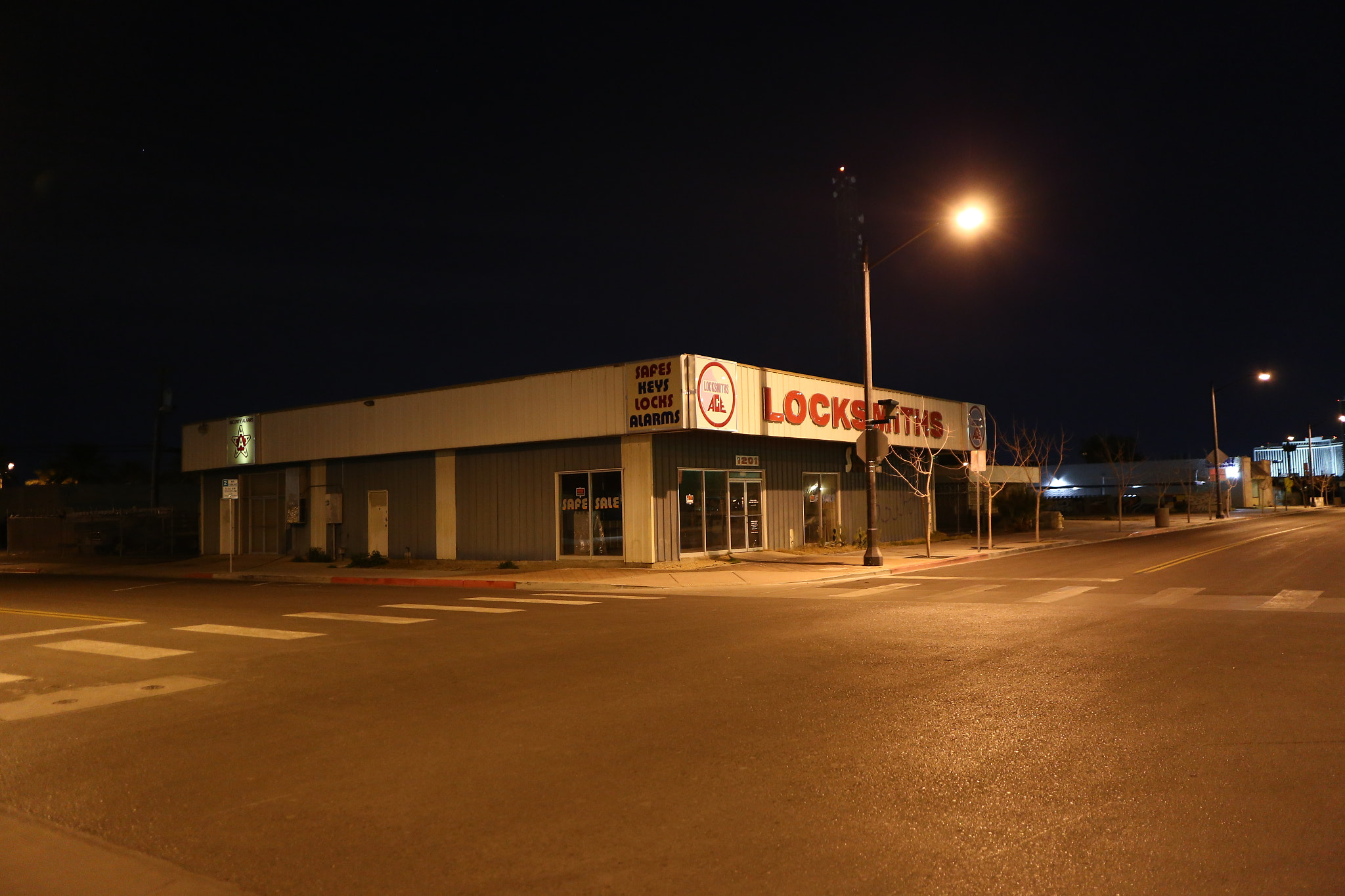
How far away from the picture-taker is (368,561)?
29422mm

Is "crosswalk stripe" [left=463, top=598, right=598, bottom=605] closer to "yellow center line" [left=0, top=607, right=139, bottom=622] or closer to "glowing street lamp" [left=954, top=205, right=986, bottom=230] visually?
"yellow center line" [left=0, top=607, right=139, bottom=622]

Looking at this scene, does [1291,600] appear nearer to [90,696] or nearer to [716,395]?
[716,395]

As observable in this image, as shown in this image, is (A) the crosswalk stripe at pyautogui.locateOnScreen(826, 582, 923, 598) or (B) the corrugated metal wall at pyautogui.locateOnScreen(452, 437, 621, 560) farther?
(B) the corrugated metal wall at pyautogui.locateOnScreen(452, 437, 621, 560)

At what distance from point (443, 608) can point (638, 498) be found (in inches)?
→ 368

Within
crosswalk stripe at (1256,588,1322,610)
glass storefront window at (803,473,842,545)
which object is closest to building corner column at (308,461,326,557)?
glass storefront window at (803,473,842,545)

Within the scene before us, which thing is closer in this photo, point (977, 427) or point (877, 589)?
point (877, 589)

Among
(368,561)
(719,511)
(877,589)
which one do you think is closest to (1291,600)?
(877,589)

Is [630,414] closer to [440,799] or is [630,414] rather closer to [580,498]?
[580,498]

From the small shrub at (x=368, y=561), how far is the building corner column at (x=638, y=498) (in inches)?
329

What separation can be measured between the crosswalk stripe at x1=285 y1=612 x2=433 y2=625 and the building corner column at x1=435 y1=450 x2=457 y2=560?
13209 mm

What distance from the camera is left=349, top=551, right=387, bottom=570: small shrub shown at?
2922 centimetres

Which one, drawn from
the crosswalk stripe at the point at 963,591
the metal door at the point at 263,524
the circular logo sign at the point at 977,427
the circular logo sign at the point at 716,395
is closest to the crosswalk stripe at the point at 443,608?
the crosswalk stripe at the point at 963,591

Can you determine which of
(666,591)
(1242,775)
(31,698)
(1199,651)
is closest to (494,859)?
(1242,775)

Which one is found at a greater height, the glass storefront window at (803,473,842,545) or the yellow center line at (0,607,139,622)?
the glass storefront window at (803,473,842,545)
